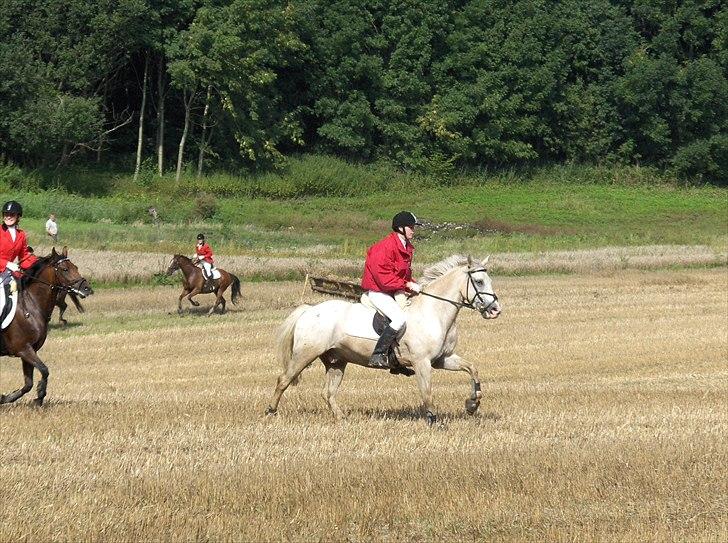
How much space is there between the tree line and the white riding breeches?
1631 inches

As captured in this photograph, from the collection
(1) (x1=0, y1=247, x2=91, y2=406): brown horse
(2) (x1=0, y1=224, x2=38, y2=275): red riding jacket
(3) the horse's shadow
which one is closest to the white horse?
(1) (x1=0, y1=247, x2=91, y2=406): brown horse

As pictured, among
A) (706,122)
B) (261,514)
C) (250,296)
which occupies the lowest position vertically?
(250,296)

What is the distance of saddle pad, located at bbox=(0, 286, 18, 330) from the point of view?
1468cm

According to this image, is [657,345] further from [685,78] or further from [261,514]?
[685,78]

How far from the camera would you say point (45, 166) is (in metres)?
56.6

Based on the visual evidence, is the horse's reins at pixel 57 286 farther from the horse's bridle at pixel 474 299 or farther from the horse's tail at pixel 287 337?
the horse's bridle at pixel 474 299

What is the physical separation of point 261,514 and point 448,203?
52.8 meters

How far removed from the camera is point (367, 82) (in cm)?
6750

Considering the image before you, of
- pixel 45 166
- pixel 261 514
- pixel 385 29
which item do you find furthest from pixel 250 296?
pixel 385 29

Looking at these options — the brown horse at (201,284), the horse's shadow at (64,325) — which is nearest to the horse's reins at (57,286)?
the horse's shadow at (64,325)

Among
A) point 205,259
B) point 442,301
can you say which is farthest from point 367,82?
point 442,301

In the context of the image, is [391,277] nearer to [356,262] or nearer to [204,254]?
[204,254]

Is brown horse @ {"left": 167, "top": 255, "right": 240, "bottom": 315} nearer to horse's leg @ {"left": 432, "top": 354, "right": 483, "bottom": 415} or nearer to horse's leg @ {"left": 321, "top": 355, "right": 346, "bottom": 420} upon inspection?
horse's leg @ {"left": 321, "top": 355, "right": 346, "bottom": 420}

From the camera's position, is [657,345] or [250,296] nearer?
[657,345]
